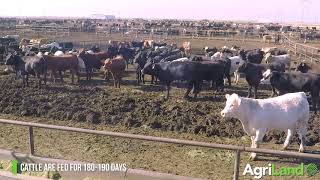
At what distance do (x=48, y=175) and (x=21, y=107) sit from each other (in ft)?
22.0

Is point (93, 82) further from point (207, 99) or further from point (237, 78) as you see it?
point (237, 78)

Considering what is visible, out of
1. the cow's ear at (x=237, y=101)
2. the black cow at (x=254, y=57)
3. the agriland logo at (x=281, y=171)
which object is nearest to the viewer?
the agriland logo at (x=281, y=171)

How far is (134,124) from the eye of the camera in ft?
37.4

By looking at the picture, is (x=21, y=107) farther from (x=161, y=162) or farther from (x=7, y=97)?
(x=161, y=162)

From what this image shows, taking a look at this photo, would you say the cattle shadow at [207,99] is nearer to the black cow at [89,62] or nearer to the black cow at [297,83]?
the black cow at [297,83]

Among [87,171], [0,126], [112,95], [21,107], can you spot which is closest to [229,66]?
[112,95]

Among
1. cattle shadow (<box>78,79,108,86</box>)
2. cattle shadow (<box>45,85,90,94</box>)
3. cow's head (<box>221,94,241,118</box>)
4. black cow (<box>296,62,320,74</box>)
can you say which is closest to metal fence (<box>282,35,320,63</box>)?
black cow (<box>296,62,320,74</box>)

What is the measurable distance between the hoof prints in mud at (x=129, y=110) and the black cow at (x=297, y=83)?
97cm

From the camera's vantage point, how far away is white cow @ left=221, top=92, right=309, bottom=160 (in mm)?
8461

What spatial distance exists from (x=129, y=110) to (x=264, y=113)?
4.93 meters

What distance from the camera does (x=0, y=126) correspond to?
11.0 meters

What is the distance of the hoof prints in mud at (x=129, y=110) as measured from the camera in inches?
431

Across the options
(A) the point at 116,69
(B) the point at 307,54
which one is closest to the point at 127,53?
(A) the point at 116,69

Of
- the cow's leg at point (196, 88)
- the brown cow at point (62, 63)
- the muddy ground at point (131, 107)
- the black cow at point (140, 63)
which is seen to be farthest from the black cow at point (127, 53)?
the cow's leg at point (196, 88)
